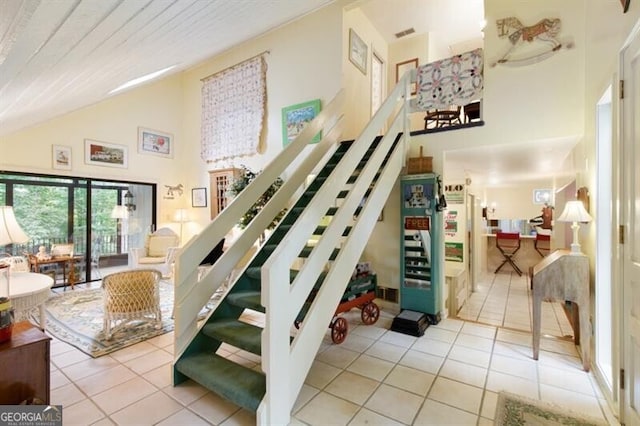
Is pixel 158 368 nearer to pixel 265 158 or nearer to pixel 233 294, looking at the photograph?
pixel 233 294

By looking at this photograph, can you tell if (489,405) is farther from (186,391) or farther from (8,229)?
(8,229)

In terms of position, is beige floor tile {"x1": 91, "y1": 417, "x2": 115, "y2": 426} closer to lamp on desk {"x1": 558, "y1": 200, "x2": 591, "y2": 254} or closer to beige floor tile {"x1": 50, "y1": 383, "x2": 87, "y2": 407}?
beige floor tile {"x1": 50, "y1": 383, "x2": 87, "y2": 407}

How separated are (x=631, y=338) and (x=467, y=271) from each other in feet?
12.5

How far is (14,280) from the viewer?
10.3ft

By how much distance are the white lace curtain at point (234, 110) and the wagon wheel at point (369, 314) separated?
144 inches

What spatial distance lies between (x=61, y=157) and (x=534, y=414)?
7593 mm

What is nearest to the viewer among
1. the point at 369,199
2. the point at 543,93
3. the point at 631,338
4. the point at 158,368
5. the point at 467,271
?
the point at 631,338

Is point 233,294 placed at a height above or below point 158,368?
above

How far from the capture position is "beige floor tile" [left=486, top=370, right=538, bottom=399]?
7.75 ft

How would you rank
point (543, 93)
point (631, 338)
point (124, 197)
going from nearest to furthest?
point (631, 338), point (543, 93), point (124, 197)

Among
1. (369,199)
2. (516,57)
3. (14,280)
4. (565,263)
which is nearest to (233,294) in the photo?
(369,199)

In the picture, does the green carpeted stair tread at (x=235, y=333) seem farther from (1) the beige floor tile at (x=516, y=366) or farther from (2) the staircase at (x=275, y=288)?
(1) the beige floor tile at (x=516, y=366)

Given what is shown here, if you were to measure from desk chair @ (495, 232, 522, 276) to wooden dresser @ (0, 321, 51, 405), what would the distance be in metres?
8.51

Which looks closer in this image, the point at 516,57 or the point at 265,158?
the point at 516,57
